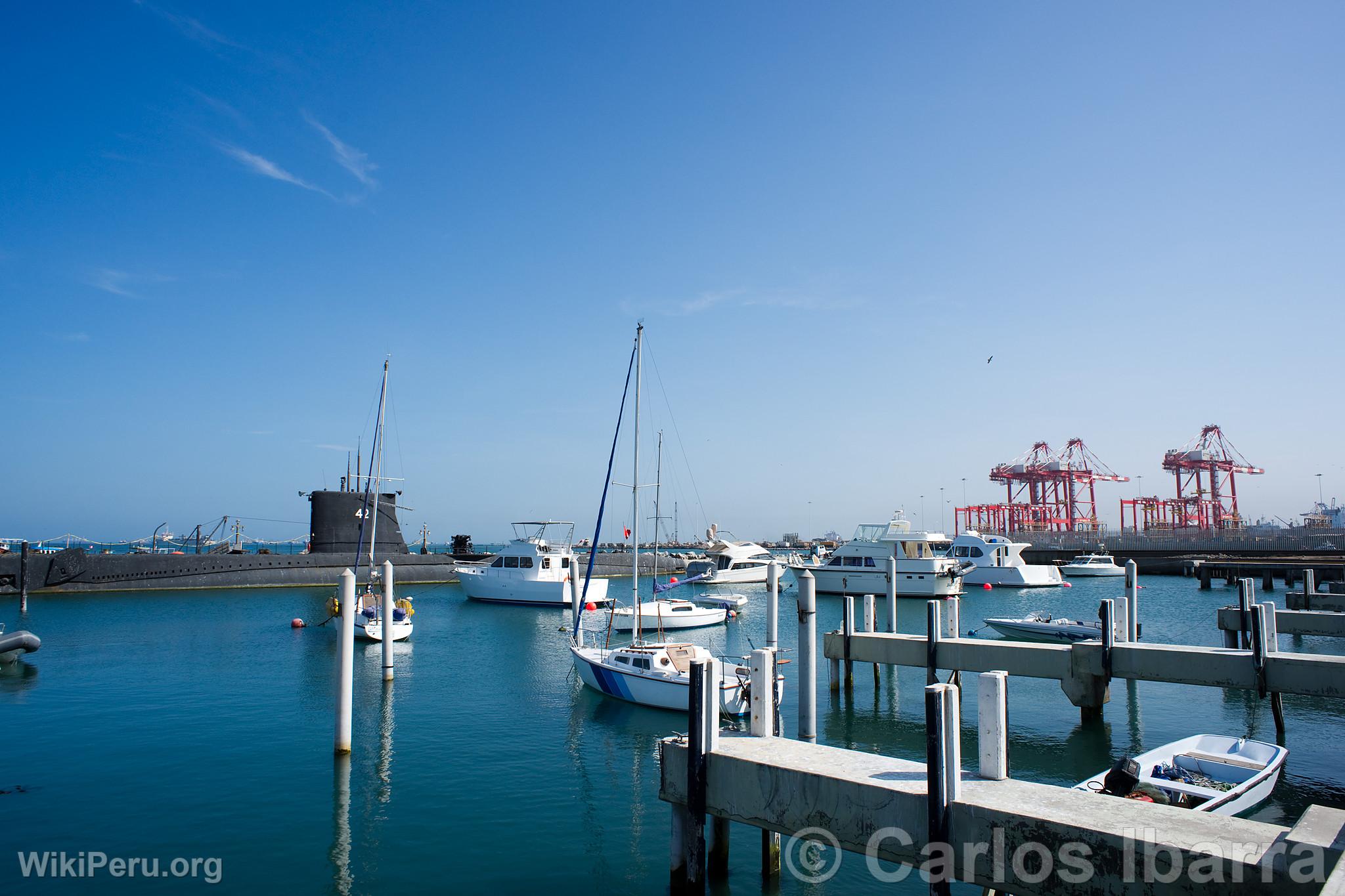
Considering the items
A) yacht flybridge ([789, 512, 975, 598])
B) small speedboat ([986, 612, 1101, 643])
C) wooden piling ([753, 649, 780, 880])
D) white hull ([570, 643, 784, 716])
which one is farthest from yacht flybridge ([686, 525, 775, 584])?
wooden piling ([753, 649, 780, 880])

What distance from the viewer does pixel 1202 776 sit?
12.7m

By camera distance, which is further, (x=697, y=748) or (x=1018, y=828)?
(x=697, y=748)

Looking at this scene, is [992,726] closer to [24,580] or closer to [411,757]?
[411,757]

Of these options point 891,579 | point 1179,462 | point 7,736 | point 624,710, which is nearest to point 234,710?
point 7,736

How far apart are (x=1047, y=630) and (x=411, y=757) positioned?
74.0 feet

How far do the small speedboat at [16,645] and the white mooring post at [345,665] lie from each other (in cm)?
1724

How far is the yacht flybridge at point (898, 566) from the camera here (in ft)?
160

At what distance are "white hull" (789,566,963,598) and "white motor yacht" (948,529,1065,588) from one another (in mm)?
10487

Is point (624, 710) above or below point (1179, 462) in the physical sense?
below

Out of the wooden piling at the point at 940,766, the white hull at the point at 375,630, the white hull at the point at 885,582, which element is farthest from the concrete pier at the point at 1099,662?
the white hull at the point at 885,582

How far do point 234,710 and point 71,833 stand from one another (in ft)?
29.1

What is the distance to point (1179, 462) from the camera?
115 m

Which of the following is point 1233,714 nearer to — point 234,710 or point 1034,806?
point 1034,806

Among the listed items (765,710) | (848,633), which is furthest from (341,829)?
(848,633)
